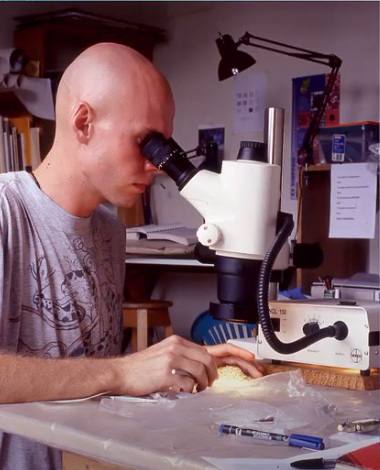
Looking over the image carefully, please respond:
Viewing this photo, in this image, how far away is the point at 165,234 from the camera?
10.7ft

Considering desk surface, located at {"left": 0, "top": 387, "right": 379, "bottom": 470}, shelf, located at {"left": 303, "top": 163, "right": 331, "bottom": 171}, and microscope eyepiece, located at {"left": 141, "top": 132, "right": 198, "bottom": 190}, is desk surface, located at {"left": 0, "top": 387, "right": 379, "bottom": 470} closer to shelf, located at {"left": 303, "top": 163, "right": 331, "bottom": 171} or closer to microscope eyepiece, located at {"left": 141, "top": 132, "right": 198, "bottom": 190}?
microscope eyepiece, located at {"left": 141, "top": 132, "right": 198, "bottom": 190}

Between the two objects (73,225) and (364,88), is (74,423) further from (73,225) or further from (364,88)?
(364,88)

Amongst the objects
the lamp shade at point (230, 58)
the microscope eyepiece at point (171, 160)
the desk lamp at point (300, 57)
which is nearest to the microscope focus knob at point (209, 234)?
the microscope eyepiece at point (171, 160)

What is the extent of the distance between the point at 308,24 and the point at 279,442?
2.90m

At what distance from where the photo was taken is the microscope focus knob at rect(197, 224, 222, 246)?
1149mm

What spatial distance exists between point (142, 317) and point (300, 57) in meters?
1.26

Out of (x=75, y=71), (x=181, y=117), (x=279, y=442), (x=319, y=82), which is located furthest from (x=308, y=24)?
(x=279, y=442)

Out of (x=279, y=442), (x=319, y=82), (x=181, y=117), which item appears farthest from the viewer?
(x=181, y=117)

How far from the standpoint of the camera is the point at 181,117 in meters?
4.07

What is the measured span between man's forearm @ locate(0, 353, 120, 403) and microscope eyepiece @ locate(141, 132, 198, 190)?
0.98 feet

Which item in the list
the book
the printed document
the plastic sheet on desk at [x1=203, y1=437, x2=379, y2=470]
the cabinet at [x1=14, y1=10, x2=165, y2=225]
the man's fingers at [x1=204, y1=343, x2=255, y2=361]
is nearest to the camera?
the plastic sheet on desk at [x1=203, y1=437, x2=379, y2=470]

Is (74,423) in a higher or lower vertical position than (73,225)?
lower

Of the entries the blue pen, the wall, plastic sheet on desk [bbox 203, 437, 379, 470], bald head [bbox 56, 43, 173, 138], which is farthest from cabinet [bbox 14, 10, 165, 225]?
plastic sheet on desk [bbox 203, 437, 379, 470]

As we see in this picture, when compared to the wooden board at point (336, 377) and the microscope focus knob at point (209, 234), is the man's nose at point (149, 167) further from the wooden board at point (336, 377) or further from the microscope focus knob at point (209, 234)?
the wooden board at point (336, 377)
